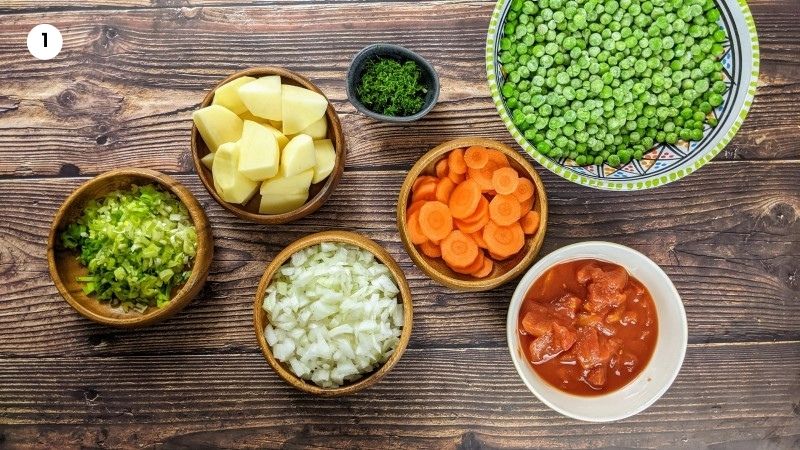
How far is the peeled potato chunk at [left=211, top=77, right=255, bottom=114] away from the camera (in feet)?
6.61

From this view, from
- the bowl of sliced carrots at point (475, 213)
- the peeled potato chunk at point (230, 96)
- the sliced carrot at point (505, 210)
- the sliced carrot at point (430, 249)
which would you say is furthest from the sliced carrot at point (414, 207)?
the peeled potato chunk at point (230, 96)

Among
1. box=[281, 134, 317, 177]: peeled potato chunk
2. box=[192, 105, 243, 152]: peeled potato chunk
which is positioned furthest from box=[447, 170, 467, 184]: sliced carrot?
box=[192, 105, 243, 152]: peeled potato chunk

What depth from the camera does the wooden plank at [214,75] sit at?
7.57 ft

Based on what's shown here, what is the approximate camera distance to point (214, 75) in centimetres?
233

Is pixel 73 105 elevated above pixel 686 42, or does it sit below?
below

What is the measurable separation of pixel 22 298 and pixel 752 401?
257cm

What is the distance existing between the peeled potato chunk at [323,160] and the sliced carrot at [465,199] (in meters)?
0.39

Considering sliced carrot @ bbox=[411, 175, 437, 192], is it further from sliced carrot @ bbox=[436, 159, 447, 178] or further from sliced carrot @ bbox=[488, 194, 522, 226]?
sliced carrot @ bbox=[488, 194, 522, 226]

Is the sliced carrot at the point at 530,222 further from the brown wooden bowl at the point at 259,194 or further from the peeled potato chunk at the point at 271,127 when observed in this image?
the peeled potato chunk at the point at 271,127

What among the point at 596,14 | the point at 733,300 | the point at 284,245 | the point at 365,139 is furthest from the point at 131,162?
the point at 733,300

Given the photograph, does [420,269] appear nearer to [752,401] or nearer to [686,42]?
[686,42]

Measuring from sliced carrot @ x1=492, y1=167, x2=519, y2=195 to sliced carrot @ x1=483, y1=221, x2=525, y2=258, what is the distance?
0.11 metres

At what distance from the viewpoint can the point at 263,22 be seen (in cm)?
232

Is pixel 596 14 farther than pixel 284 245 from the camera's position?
No
